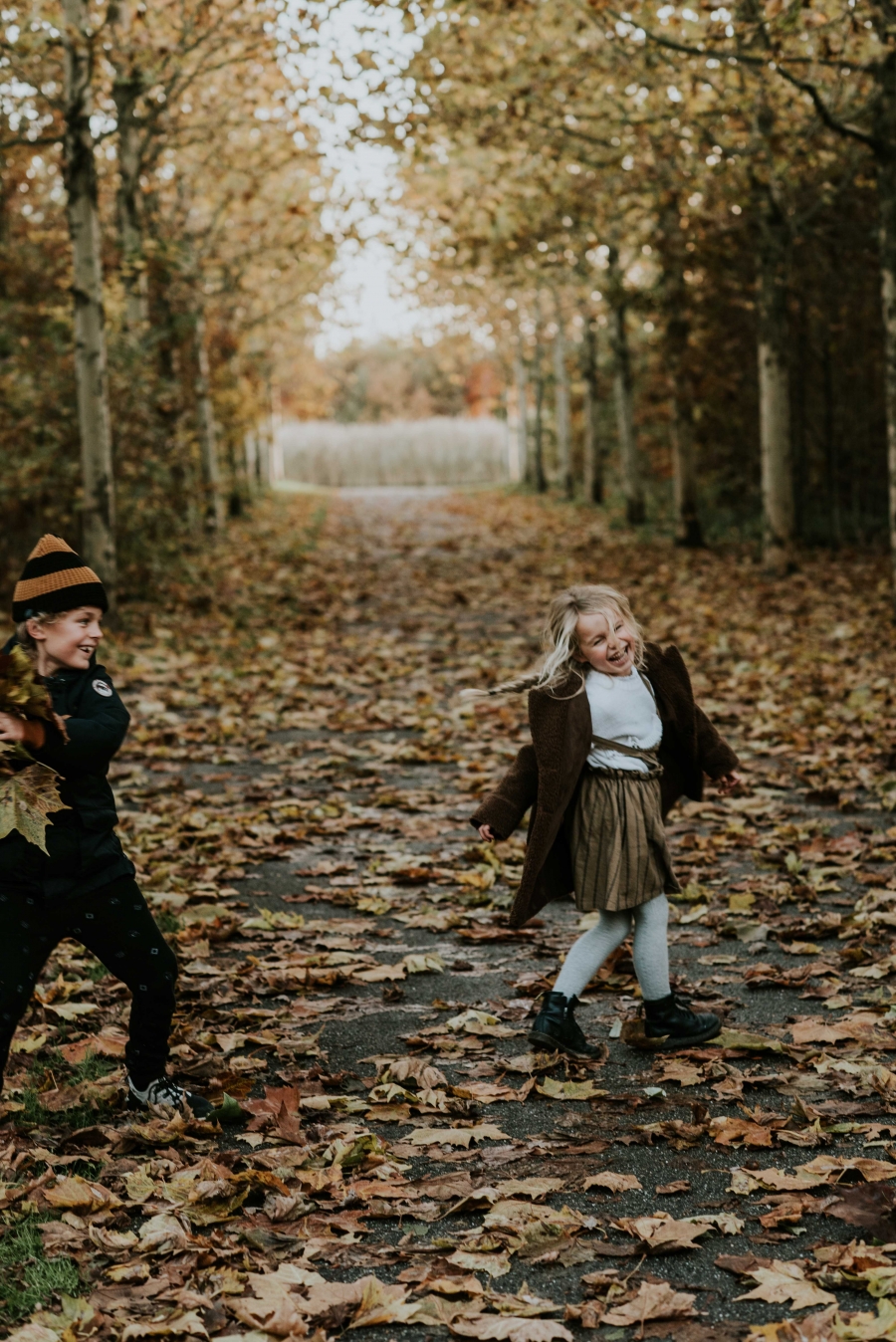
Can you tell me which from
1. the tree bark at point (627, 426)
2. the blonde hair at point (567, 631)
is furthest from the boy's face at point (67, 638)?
the tree bark at point (627, 426)

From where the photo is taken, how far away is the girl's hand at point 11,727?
349 cm

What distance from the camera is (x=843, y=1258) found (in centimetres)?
308

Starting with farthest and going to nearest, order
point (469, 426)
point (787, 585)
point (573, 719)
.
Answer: point (469, 426) → point (787, 585) → point (573, 719)

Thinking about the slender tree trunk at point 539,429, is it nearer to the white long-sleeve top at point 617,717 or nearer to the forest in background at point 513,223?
the forest in background at point 513,223

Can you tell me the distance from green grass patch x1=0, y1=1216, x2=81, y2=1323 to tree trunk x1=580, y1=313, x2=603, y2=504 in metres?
25.0

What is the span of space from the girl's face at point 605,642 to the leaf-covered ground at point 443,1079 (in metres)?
1.34

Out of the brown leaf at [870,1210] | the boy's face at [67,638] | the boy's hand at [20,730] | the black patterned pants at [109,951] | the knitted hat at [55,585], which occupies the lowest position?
the brown leaf at [870,1210]

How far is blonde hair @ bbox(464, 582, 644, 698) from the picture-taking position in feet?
14.6

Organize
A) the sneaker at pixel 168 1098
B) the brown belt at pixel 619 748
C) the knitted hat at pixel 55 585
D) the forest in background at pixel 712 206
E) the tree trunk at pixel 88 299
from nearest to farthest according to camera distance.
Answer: the knitted hat at pixel 55 585
the sneaker at pixel 168 1098
the brown belt at pixel 619 748
the tree trunk at pixel 88 299
the forest in background at pixel 712 206

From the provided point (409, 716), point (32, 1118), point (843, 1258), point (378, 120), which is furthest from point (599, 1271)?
point (378, 120)

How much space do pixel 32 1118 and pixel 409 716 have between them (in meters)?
6.52

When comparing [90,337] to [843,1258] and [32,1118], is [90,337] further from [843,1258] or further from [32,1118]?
[843,1258]

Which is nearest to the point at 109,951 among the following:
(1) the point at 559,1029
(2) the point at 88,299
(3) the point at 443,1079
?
(3) the point at 443,1079

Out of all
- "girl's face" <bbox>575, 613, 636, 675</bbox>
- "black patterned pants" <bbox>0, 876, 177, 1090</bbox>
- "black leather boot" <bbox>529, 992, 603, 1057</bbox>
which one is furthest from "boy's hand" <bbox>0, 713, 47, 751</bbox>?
"black leather boot" <bbox>529, 992, 603, 1057</bbox>
